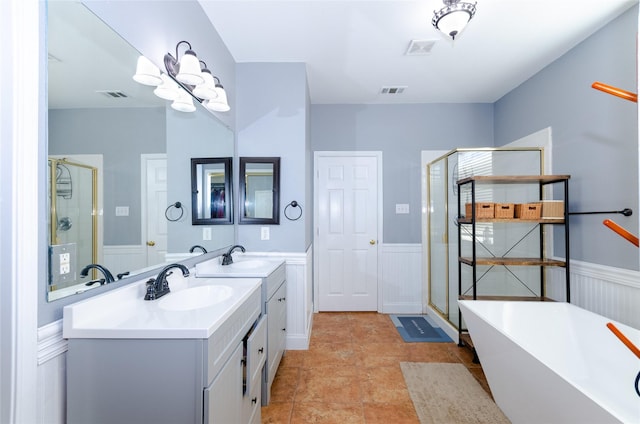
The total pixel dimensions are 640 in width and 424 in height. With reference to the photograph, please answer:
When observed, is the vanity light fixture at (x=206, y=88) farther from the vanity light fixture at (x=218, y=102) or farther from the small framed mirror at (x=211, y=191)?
the small framed mirror at (x=211, y=191)

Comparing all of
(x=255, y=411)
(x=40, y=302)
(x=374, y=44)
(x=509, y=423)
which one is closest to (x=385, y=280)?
(x=509, y=423)

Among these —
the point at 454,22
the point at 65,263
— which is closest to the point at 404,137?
the point at 454,22

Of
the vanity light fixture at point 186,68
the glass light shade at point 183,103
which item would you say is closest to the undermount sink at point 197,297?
the glass light shade at point 183,103

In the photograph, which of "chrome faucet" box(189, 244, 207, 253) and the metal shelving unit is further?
the metal shelving unit

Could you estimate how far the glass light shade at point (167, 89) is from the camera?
152 centimetres

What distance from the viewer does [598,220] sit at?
7.14 feet

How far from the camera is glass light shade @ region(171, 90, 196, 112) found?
168 centimetres

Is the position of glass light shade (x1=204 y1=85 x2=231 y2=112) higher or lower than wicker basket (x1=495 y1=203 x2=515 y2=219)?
higher

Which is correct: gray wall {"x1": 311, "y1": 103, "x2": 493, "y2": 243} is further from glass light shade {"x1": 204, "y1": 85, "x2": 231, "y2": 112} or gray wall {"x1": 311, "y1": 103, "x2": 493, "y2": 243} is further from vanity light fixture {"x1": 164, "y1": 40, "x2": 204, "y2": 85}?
vanity light fixture {"x1": 164, "y1": 40, "x2": 204, "y2": 85}

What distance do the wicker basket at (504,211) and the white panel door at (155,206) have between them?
100 inches

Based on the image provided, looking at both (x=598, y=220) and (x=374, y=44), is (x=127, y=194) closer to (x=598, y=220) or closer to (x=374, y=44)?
(x=374, y=44)

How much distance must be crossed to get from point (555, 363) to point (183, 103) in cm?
252

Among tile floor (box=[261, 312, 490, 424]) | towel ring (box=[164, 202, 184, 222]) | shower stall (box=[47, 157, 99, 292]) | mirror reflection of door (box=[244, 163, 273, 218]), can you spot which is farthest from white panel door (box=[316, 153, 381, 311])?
shower stall (box=[47, 157, 99, 292])

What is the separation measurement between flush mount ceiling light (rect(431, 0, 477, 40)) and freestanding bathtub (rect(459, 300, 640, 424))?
1.83 metres
